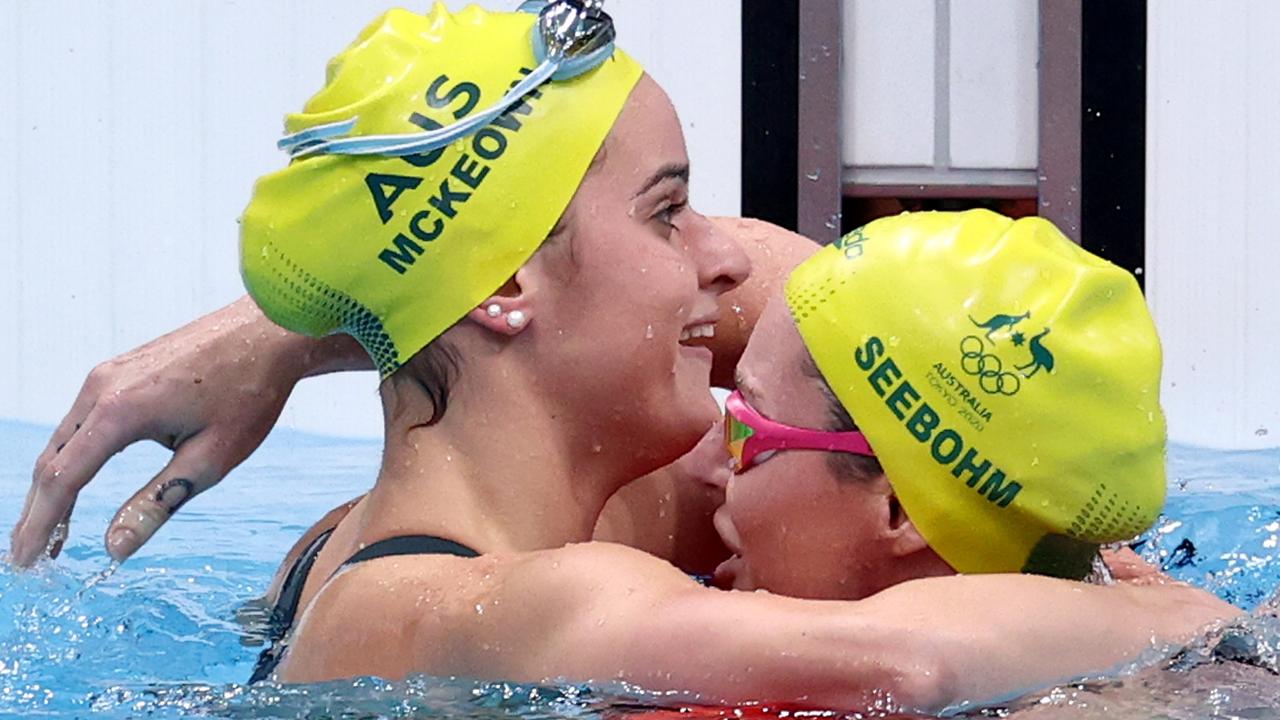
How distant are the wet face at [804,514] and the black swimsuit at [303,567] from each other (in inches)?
13.7

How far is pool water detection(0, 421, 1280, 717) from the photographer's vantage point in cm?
206

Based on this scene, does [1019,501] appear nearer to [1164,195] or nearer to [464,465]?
[464,465]

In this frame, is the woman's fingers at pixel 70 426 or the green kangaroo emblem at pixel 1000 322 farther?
the woman's fingers at pixel 70 426

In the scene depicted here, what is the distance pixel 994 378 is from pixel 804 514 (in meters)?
0.29

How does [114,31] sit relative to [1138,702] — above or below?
above

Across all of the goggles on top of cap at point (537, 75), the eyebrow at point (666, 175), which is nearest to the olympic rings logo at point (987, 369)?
the eyebrow at point (666, 175)

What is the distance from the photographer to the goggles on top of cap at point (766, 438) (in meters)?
2.27

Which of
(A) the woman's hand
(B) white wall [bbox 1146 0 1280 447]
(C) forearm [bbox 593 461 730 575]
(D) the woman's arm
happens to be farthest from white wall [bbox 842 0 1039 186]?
(D) the woman's arm

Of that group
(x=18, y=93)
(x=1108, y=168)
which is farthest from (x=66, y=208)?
(x=1108, y=168)

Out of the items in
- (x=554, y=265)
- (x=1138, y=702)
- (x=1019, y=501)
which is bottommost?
(x=1138, y=702)

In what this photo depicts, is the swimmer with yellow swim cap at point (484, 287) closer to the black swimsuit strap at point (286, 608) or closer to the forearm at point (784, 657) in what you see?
the black swimsuit strap at point (286, 608)

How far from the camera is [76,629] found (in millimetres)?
3109

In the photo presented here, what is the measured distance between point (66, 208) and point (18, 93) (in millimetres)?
365

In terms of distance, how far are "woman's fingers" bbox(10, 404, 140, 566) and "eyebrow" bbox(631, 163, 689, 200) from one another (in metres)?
0.80
